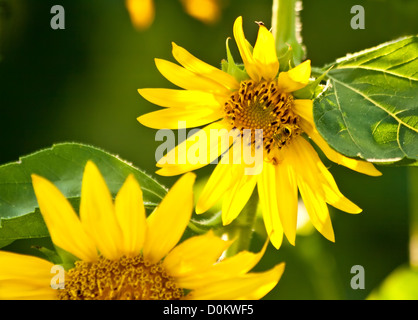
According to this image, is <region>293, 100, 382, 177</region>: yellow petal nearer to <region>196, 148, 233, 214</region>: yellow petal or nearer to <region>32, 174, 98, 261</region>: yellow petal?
<region>196, 148, 233, 214</region>: yellow petal

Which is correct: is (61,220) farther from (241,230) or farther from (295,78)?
(295,78)

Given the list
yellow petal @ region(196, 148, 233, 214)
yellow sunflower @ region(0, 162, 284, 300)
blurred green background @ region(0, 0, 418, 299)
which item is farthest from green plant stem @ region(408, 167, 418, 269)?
yellow sunflower @ region(0, 162, 284, 300)

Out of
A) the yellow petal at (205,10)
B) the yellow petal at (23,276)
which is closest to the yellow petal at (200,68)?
the yellow petal at (23,276)

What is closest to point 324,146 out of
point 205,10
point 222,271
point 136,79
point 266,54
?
point 266,54

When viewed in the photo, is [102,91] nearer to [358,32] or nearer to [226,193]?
[358,32]

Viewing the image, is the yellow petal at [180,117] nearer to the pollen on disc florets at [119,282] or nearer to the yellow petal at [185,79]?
the yellow petal at [185,79]
